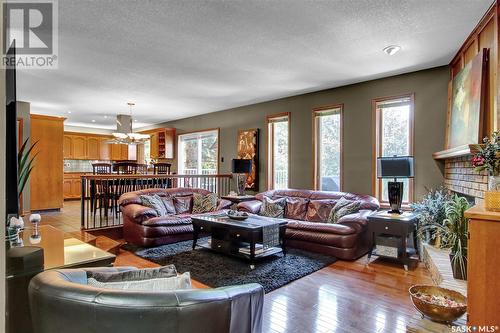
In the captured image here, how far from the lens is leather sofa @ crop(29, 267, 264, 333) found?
0.97 meters

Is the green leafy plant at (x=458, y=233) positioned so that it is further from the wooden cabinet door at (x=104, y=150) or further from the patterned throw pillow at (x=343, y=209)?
the wooden cabinet door at (x=104, y=150)

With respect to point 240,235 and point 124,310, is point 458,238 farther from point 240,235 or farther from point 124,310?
point 124,310

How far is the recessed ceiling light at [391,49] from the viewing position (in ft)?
11.6

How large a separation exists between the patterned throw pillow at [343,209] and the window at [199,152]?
405 cm

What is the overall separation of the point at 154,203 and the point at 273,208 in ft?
6.81

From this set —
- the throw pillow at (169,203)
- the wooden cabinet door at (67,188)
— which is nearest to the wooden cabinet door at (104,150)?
the wooden cabinet door at (67,188)

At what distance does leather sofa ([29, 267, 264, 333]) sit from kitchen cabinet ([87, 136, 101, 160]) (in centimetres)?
1102

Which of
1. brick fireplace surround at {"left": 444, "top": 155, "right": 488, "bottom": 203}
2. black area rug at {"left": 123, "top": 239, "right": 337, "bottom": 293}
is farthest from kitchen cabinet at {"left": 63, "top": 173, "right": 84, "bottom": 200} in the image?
brick fireplace surround at {"left": 444, "top": 155, "right": 488, "bottom": 203}

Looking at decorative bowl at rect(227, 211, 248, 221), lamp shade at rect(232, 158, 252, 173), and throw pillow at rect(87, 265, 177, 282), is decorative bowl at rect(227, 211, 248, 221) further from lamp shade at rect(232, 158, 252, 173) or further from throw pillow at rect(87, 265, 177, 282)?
throw pillow at rect(87, 265, 177, 282)

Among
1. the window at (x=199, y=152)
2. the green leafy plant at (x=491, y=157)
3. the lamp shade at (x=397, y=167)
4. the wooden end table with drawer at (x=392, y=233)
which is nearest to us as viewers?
the green leafy plant at (x=491, y=157)

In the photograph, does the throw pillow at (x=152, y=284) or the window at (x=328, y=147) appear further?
the window at (x=328, y=147)

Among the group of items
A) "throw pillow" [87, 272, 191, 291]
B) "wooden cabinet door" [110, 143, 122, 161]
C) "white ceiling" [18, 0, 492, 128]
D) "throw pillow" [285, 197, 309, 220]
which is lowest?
"throw pillow" [285, 197, 309, 220]

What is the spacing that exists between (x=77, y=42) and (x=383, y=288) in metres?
4.45

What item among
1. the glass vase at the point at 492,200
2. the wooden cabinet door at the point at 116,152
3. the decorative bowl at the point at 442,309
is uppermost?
the wooden cabinet door at the point at 116,152
